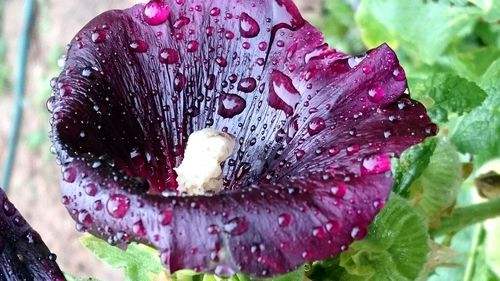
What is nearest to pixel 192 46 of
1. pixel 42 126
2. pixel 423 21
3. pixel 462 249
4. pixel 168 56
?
pixel 168 56

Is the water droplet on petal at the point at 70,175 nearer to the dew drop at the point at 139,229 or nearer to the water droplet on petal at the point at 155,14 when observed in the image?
the dew drop at the point at 139,229

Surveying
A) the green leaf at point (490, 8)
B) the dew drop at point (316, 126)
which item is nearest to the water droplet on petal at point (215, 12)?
the dew drop at point (316, 126)

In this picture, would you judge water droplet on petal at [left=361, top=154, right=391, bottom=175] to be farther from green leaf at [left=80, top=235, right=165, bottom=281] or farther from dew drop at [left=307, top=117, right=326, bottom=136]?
green leaf at [left=80, top=235, right=165, bottom=281]

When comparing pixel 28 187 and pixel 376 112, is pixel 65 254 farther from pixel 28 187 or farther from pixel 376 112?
pixel 376 112

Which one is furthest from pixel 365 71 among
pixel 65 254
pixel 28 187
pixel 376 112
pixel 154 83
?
pixel 28 187

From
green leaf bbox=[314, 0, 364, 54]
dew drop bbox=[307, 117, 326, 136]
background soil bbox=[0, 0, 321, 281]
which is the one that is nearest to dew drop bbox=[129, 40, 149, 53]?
dew drop bbox=[307, 117, 326, 136]

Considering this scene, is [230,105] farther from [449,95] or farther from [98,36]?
[449,95]
